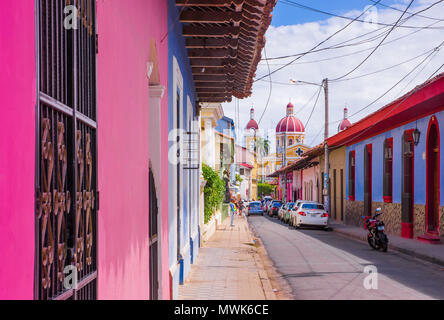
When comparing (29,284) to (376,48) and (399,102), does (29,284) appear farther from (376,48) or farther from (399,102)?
(399,102)

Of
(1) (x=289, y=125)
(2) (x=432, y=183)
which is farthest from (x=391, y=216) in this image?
(1) (x=289, y=125)

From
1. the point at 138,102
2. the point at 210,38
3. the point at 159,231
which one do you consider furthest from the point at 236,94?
the point at 138,102

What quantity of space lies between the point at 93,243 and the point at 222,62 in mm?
7531

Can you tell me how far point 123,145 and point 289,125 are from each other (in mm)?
108433

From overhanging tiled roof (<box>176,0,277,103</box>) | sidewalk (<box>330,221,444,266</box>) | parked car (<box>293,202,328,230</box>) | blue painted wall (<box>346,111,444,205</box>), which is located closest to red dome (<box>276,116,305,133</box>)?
blue painted wall (<box>346,111,444,205</box>)

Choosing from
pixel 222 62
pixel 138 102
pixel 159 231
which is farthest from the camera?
pixel 222 62

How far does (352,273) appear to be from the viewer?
37.0 feet

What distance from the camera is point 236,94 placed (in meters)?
14.0

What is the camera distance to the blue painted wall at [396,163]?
63.1 ft

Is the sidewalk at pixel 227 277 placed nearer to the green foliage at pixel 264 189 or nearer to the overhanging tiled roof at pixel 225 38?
the overhanging tiled roof at pixel 225 38

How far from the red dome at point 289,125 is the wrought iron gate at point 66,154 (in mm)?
108753

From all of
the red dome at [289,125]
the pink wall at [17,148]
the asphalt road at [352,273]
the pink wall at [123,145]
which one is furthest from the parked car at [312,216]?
the red dome at [289,125]

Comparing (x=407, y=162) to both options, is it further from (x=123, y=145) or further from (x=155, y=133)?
(x=123, y=145)
